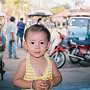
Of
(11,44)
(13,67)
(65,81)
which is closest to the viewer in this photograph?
(65,81)

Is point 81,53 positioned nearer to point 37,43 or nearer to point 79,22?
point 79,22

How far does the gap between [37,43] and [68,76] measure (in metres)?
4.43

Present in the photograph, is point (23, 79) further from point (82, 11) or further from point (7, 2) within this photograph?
point (82, 11)

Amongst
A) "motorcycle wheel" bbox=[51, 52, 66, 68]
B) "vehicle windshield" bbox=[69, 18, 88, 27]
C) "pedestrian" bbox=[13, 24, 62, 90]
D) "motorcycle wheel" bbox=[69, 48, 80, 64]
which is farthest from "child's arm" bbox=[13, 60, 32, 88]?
"motorcycle wheel" bbox=[69, 48, 80, 64]

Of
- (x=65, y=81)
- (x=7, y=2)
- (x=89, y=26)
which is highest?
(x=7, y=2)

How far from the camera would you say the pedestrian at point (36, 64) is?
2.72 meters

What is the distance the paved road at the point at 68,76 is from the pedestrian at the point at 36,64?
10.3ft

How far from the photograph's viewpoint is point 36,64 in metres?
2.76

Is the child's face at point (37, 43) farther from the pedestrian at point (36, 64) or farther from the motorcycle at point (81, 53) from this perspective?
the motorcycle at point (81, 53)

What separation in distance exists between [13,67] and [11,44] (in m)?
0.95

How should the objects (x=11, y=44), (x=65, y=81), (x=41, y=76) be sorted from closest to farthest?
(x=41, y=76), (x=65, y=81), (x=11, y=44)

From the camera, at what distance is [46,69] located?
2750 millimetres

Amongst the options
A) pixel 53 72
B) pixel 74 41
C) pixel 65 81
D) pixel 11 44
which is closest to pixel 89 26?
pixel 74 41

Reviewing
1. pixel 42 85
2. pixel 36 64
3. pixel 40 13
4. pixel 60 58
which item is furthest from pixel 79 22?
pixel 42 85
